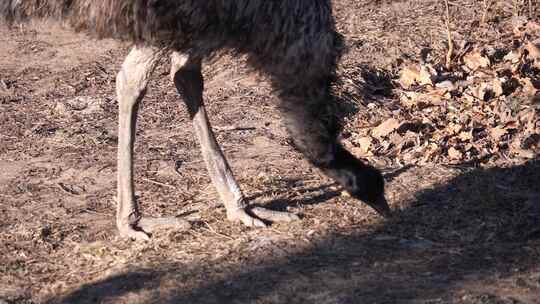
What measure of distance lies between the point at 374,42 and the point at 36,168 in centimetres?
255

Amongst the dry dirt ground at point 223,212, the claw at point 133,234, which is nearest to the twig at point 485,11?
the dry dirt ground at point 223,212

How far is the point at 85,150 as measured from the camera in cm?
628

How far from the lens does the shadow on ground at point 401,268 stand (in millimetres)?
4230

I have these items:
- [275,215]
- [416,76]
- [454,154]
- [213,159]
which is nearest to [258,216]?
[275,215]

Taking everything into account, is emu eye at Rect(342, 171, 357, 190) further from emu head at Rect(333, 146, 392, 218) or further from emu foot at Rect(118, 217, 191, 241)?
emu foot at Rect(118, 217, 191, 241)

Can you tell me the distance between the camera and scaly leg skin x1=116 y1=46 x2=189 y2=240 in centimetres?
492

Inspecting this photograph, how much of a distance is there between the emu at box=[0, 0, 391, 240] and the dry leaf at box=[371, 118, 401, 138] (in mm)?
1170

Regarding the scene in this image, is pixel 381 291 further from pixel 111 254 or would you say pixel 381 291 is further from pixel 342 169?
pixel 111 254

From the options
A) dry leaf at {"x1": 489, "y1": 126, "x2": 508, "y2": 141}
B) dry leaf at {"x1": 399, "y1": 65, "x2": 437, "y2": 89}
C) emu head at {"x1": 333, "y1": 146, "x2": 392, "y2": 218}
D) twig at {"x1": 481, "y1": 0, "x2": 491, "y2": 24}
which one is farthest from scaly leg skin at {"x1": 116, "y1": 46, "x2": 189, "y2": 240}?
twig at {"x1": 481, "y1": 0, "x2": 491, "y2": 24}

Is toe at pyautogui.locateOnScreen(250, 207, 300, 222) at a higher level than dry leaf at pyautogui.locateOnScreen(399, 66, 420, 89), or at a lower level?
lower

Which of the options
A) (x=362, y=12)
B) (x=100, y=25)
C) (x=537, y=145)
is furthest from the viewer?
(x=362, y=12)

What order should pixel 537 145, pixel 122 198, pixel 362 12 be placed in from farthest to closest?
pixel 362 12 < pixel 537 145 < pixel 122 198

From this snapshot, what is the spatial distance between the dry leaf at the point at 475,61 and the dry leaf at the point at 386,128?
975 mm

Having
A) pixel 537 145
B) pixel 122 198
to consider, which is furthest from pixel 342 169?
pixel 537 145
